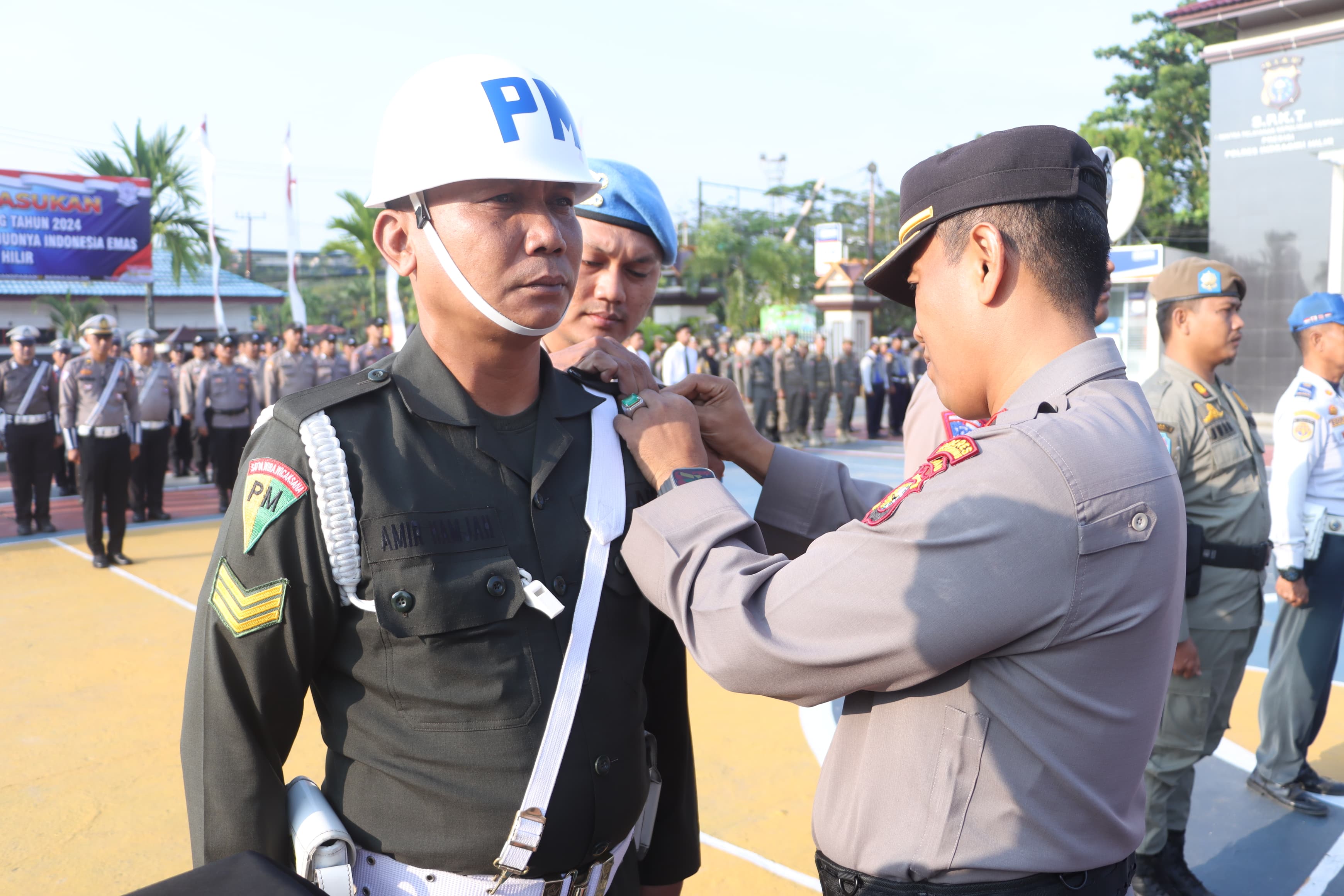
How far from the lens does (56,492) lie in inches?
536

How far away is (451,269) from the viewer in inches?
63.3

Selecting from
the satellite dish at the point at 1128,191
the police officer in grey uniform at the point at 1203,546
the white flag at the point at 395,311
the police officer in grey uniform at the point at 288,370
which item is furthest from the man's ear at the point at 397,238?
the police officer in grey uniform at the point at 288,370

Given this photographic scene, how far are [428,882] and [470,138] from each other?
116 cm

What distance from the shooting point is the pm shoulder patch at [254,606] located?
145 cm

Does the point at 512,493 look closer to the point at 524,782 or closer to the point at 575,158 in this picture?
the point at 524,782

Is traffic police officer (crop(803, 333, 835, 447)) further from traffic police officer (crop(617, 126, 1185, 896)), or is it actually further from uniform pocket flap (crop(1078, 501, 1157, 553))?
uniform pocket flap (crop(1078, 501, 1157, 553))

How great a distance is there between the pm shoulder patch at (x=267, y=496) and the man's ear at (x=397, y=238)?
1.34ft

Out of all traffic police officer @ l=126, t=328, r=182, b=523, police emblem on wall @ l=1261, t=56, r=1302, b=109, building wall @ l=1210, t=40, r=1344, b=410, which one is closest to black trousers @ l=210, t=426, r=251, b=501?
traffic police officer @ l=126, t=328, r=182, b=523

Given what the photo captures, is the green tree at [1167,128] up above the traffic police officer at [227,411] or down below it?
above

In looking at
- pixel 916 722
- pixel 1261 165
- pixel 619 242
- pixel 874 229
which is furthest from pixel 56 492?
pixel 874 229

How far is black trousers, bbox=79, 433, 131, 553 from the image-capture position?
8500 mm

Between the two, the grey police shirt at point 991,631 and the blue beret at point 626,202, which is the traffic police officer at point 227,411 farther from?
the grey police shirt at point 991,631

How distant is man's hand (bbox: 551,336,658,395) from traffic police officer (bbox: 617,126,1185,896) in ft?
1.25

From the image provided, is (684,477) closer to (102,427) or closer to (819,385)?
(102,427)
